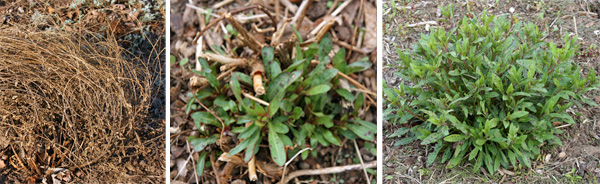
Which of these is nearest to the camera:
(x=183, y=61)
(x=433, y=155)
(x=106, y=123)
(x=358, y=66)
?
(x=106, y=123)

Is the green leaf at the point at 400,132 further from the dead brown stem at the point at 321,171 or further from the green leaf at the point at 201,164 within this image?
the green leaf at the point at 201,164

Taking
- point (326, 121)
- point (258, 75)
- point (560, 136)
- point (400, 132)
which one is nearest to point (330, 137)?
point (326, 121)

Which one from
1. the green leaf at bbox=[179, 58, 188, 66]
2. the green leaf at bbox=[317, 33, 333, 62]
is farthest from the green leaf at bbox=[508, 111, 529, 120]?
the green leaf at bbox=[179, 58, 188, 66]

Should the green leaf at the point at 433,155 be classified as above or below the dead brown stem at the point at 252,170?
above

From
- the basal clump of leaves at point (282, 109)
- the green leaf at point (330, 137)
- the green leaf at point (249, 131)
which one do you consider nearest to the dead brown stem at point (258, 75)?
the basal clump of leaves at point (282, 109)

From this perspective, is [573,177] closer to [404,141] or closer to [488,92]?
Result: [488,92]
